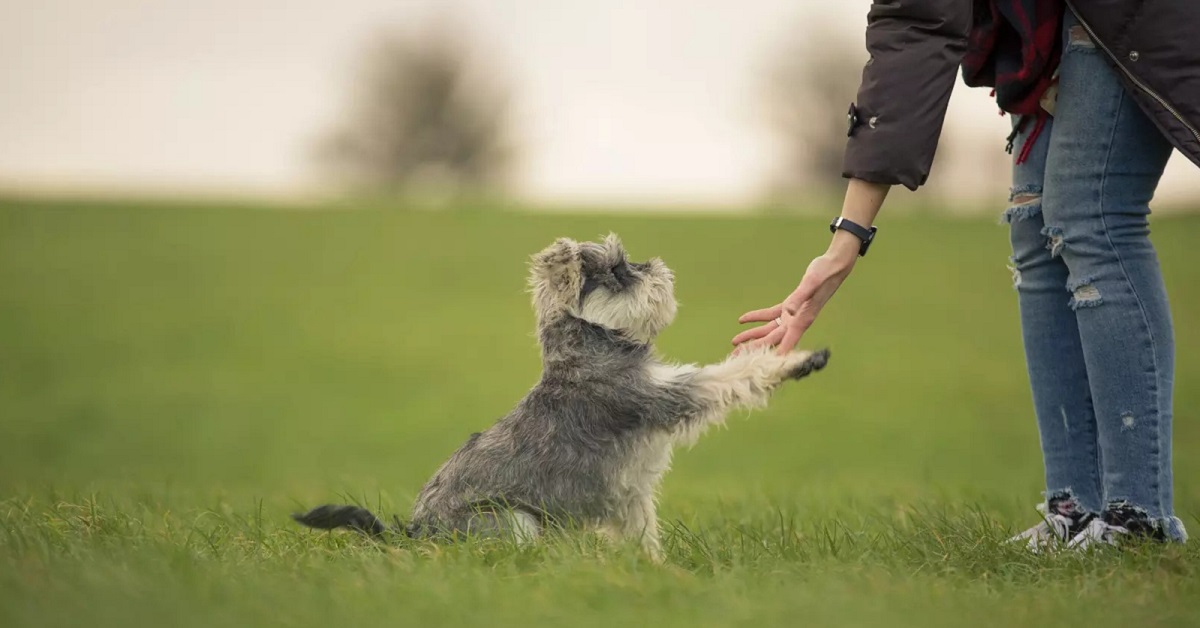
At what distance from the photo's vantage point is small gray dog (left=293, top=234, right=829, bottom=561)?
446 centimetres

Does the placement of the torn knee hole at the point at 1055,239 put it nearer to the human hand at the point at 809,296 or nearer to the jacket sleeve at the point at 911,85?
the jacket sleeve at the point at 911,85

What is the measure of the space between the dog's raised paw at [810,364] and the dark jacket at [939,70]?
71 centimetres

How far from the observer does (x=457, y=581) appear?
12.0ft

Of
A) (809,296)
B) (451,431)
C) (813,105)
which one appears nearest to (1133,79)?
(809,296)

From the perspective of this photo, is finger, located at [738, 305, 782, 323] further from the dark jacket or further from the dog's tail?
the dog's tail

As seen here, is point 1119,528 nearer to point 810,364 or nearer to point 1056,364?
point 1056,364

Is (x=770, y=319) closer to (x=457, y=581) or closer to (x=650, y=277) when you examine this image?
(x=650, y=277)

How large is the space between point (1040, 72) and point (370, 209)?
24.9m

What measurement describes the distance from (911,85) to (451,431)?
13.0 meters

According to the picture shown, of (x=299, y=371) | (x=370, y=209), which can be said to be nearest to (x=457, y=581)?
(x=299, y=371)

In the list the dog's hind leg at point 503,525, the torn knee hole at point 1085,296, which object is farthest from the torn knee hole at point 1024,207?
the dog's hind leg at point 503,525

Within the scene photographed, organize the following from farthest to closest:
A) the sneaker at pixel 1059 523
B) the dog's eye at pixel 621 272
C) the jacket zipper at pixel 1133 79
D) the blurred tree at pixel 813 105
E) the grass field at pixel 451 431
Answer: the blurred tree at pixel 813 105, the dog's eye at pixel 621 272, the sneaker at pixel 1059 523, the jacket zipper at pixel 1133 79, the grass field at pixel 451 431

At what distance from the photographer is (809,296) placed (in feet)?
14.9

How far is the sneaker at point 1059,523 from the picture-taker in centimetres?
438
